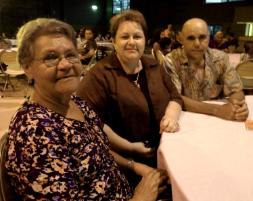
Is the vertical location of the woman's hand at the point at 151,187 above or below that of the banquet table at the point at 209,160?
below

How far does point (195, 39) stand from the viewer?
2484mm

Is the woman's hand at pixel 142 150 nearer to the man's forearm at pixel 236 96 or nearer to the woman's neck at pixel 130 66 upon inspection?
the woman's neck at pixel 130 66

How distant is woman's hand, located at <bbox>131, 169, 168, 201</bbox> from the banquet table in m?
0.06

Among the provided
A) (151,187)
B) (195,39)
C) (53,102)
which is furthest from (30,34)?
(195,39)

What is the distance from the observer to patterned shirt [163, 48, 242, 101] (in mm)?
2494

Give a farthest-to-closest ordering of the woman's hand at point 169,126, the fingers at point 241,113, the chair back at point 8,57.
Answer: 1. the chair back at point 8,57
2. the fingers at point 241,113
3. the woman's hand at point 169,126

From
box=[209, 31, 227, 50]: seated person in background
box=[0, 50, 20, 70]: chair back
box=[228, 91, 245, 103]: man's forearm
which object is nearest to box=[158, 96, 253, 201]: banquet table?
box=[228, 91, 245, 103]: man's forearm

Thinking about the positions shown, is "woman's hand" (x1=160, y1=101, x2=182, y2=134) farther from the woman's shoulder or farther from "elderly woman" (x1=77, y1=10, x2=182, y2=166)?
the woman's shoulder

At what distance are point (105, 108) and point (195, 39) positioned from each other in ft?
3.13

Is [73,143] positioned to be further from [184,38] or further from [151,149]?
[184,38]

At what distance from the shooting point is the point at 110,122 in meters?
2.01

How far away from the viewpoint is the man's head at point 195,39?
2465 millimetres

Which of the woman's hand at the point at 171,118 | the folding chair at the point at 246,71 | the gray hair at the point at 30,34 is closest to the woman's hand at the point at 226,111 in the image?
the woman's hand at the point at 171,118

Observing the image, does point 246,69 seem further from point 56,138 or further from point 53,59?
point 56,138
